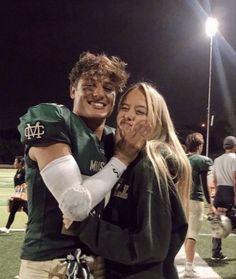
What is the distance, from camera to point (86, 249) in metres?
2.04

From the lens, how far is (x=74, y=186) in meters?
1.87

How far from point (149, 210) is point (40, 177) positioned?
1.48ft

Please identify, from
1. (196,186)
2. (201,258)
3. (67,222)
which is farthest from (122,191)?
(201,258)

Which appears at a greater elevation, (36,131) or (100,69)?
(100,69)

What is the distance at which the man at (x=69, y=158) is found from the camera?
6.19 ft

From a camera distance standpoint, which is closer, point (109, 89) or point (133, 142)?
point (133, 142)

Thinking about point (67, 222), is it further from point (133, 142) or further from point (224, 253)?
point (224, 253)

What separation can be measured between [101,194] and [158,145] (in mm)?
341

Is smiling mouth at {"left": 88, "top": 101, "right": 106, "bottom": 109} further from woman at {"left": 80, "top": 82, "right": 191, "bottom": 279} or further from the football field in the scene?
the football field

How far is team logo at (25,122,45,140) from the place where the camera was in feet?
6.31

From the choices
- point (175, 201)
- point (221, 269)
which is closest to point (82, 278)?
point (175, 201)

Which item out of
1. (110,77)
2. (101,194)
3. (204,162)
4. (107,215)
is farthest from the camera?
(204,162)

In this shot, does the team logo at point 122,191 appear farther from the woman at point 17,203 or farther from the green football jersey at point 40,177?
the woman at point 17,203

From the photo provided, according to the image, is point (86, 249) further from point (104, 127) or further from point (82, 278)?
point (104, 127)
